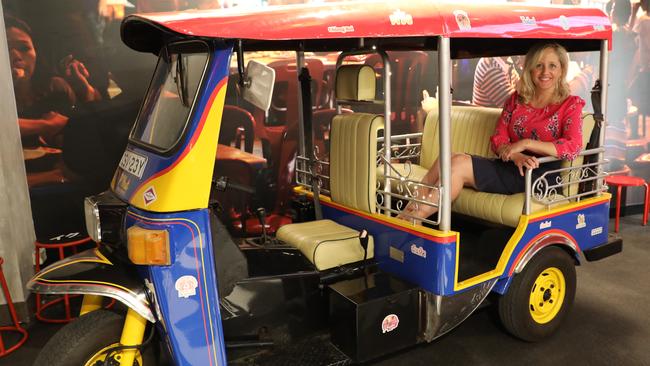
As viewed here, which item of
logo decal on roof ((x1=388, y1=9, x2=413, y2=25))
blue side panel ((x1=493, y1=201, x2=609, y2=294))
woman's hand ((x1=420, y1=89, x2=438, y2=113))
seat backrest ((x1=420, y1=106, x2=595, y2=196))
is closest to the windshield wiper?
logo decal on roof ((x1=388, y1=9, x2=413, y2=25))

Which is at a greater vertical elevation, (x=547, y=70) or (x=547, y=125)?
(x=547, y=70)

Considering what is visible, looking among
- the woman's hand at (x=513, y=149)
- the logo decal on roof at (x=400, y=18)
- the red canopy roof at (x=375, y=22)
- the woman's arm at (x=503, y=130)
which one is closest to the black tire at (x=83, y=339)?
the red canopy roof at (x=375, y=22)

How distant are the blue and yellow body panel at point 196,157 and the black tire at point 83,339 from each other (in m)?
0.52

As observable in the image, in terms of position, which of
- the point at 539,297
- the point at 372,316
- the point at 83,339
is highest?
the point at 83,339

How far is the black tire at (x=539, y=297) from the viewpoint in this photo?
128 inches

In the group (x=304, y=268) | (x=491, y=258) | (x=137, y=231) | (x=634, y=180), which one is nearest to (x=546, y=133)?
(x=491, y=258)

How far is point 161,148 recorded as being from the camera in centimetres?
243

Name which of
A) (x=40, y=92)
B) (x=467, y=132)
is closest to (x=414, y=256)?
(x=467, y=132)

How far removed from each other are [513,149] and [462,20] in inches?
Result: 37.1

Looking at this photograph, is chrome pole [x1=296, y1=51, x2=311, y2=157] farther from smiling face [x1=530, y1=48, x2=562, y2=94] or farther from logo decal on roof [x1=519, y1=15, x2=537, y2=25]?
smiling face [x1=530, y1=48, x2=562, y2=94]

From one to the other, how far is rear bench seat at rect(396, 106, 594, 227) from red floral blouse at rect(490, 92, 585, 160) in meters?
0.24

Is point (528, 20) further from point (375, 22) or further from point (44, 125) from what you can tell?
point (44, 125)

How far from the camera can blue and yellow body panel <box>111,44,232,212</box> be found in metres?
2.28

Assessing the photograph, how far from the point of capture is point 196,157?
229 cm
